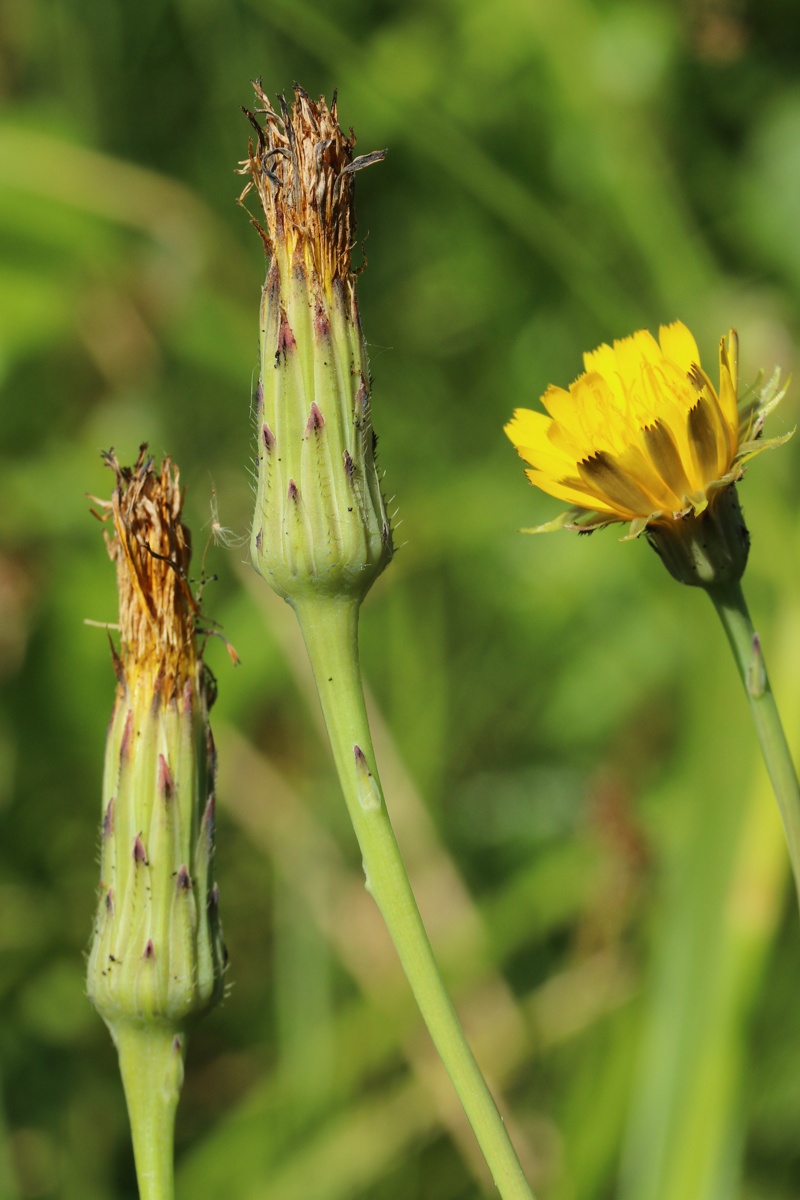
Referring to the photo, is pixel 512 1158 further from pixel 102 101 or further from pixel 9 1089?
pixel 102 101

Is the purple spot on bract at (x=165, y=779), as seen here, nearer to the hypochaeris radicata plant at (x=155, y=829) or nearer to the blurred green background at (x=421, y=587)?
the hypochaeris radicata plant at (x=155, y=829)

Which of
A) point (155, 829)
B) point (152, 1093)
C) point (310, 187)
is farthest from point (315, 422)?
point (152, 1093)

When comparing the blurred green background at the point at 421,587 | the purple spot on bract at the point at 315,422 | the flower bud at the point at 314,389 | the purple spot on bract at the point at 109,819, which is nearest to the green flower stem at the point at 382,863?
the flower bud at the point at 314,389

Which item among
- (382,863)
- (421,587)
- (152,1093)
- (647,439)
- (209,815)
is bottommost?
(152,1093)

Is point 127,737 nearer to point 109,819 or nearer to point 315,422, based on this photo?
point 109,819

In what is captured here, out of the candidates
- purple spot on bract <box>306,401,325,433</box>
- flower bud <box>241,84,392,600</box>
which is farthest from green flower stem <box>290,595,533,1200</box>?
purple spot on bract <box>306,401,325,433</box>

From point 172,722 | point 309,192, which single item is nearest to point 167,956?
point 172,722

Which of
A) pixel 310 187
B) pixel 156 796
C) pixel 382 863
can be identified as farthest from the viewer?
pixel 156 796
